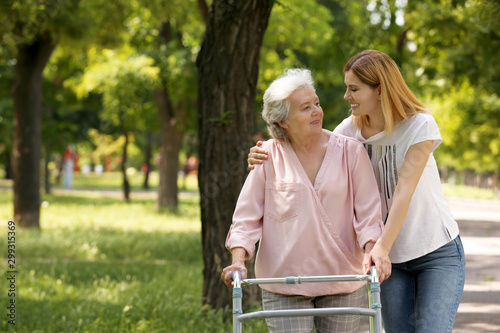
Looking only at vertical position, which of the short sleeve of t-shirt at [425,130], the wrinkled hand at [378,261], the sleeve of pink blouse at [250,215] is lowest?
the wrinkled hand at [378,261]

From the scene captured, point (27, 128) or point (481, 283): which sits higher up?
point (27, 128)

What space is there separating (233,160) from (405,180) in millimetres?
3548

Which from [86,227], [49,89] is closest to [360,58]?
[86,227]

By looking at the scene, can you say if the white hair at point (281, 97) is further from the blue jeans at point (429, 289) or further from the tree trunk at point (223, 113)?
the tree trunk at point (223, 113)

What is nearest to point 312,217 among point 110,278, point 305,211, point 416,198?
point 305,211

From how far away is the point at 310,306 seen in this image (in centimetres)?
365

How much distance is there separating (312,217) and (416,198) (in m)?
0.58

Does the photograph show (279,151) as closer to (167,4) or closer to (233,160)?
(233,160)

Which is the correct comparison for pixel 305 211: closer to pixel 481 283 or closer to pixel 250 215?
pixel 250 215

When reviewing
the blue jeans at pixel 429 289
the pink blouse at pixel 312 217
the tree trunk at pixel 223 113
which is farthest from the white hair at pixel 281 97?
the tree trunk at pixel 223 113

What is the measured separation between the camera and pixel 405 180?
3.57 metres

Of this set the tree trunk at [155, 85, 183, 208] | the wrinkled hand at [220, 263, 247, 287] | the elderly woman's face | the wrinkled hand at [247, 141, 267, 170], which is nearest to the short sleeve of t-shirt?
the elderly woman's face

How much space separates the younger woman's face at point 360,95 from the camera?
366cm

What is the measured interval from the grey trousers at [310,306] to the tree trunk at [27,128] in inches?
533
